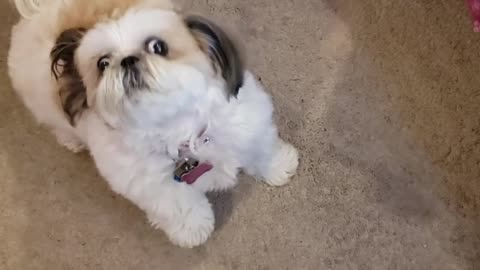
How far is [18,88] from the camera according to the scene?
1386 mm

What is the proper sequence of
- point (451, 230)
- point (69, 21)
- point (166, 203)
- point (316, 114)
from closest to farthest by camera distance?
point (69, 21) < point (166, 203) < point (451, 230) < point (316, 114)

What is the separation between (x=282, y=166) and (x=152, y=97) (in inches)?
21.6

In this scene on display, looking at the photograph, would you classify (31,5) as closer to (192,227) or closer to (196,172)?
(196,172)

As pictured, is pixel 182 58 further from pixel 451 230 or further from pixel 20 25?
pixel 451 230

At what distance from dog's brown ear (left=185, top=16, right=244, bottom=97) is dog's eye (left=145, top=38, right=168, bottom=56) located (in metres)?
0.06

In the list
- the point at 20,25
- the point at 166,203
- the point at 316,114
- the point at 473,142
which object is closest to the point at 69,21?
the point at 20,25

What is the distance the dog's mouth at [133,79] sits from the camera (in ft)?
3.19

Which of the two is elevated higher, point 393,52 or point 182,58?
point 182,58

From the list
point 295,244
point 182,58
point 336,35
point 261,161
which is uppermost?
point 182,58

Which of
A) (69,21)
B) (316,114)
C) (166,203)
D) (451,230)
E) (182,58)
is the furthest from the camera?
(316,114)

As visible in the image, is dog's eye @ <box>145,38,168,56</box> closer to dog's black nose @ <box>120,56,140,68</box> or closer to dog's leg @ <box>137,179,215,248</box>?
dog's black nose @ <box>120,56,140,68</box>

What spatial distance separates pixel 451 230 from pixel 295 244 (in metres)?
0.33

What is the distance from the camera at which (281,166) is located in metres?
1.47

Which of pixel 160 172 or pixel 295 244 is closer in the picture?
pixel 160 172
